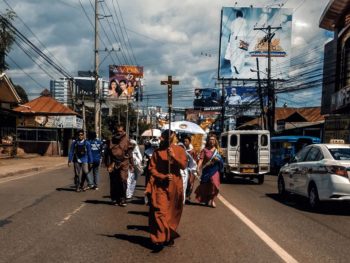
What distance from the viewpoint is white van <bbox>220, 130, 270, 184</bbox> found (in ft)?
63.8

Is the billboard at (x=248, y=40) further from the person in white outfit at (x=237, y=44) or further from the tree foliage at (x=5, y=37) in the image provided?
the tree foliage at (x=5, y=37)

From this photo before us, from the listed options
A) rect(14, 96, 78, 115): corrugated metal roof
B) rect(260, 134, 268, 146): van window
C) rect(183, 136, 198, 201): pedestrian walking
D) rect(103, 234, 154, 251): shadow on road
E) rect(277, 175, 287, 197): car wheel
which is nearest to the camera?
rect(103, 234, 154, 251): shadow on road

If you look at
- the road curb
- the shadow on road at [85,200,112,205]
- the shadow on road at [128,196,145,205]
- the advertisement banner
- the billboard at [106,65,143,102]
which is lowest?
the road curb

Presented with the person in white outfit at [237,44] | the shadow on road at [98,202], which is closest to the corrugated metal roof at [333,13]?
the person in white outfit at [237,44]

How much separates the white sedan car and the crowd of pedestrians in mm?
1995

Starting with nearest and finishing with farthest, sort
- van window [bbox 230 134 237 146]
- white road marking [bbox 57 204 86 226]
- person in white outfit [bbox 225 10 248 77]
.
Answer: white road marking [bbox 57 204 86 226], van window [bbox 230 134 237 146], person in white outfit [bbox 225 10 248 77]

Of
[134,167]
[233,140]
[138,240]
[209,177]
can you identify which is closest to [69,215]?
[134,167]

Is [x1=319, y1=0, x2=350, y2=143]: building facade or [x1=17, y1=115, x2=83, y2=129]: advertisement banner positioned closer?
[x1=319, y1=0, x2=350, y2=143]: building facade

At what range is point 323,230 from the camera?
8.52 m

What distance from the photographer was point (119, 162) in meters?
11.0

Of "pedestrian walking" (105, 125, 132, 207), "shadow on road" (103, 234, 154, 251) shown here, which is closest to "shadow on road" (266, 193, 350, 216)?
"pedestrian walking" (105, 125, 132, 207)

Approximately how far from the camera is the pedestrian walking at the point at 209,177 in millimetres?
11531

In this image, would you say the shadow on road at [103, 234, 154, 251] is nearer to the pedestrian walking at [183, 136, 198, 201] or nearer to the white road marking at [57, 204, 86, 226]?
the white road marking at [57, 204, 86, 226]

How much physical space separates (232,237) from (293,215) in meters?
2.93
